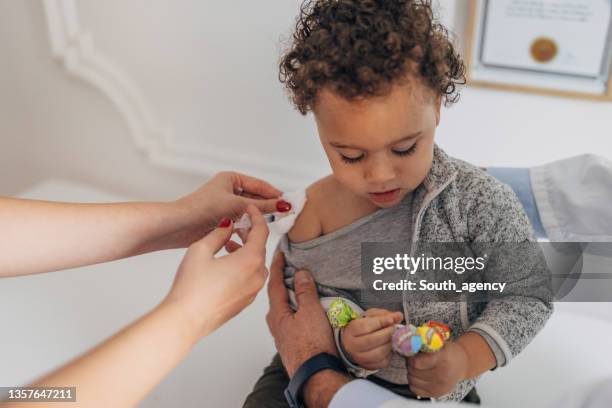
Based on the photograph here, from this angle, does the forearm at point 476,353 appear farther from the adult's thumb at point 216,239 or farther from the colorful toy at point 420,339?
the adult's thumb at point 216,239

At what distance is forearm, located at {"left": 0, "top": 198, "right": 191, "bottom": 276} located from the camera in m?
0.94

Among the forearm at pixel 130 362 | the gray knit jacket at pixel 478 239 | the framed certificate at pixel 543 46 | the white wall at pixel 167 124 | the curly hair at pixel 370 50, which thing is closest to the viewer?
the forearm at pixel 130 362

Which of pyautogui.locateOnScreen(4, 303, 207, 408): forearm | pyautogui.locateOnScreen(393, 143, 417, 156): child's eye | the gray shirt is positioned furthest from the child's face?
pyautogui.locateOnScreen(4, 303, 207, 408): forearm

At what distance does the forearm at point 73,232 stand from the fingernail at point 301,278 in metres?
0.23

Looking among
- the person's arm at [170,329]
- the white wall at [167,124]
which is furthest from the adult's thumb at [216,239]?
the white wall at [167,124]

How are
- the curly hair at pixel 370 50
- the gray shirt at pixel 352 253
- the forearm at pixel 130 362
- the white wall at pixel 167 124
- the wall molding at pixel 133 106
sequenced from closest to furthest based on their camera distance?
1. the forearm at pixel 130 362
2. the curly hair at pixel 370 50
3. the gray shirt at pixel 352 253
4. the white wall at pixel 167 124
5. the wall molding at pixel 133 106

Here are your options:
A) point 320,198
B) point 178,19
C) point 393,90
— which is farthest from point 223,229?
point 178,19

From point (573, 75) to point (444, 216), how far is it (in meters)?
0.56

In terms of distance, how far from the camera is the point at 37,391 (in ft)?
2.32

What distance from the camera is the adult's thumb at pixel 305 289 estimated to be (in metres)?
1.03

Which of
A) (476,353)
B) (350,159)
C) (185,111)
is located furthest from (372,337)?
(185,111)

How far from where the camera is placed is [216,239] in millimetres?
890

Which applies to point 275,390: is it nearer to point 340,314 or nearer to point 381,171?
point 340,314

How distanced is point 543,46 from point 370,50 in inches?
24.9
